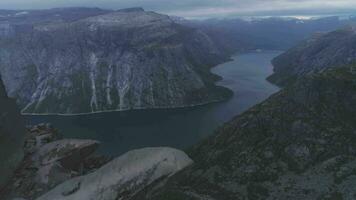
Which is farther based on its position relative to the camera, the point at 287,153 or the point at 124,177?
the point at 287,153

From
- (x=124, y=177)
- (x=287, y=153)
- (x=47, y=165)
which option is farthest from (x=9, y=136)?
(x=287, y=153)

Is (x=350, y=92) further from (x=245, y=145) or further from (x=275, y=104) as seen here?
(x=245, y=145)

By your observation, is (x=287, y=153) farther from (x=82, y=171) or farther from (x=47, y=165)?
(x=47, y=165)

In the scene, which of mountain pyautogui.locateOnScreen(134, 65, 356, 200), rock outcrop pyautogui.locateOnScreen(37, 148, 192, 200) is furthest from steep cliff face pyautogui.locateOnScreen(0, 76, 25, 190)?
mountain pyautogui.locateOnScreen(134, 65, 356, 200)

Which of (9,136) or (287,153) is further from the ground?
(9,136)

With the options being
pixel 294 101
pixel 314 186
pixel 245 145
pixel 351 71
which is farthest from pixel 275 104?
pixel 314 186

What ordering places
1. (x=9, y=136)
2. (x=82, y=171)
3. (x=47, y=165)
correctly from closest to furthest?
(x=9, y=136) < (x=47, y=165) < (x=82, y=171)
